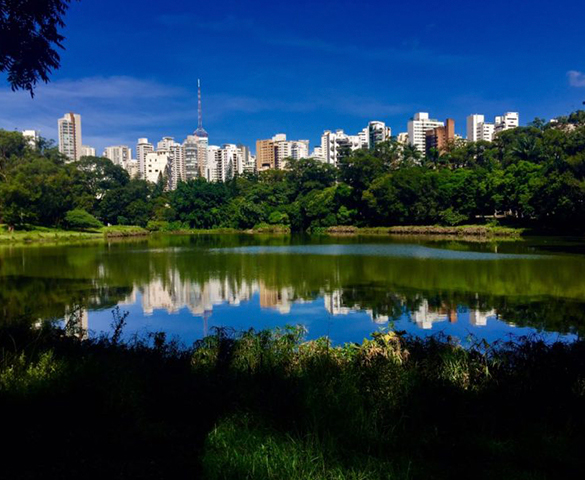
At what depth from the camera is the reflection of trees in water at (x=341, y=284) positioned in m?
12.9

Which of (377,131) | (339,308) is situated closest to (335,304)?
(339,308)

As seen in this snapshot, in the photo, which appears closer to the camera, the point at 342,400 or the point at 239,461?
the point at 239,461

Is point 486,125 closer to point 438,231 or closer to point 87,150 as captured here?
point 438,231

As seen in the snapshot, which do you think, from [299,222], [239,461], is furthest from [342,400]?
[299,222]

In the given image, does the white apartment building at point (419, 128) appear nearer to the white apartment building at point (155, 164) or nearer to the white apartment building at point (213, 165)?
the white apartment building at point (213, 165)

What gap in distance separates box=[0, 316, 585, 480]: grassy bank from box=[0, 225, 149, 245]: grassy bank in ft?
157

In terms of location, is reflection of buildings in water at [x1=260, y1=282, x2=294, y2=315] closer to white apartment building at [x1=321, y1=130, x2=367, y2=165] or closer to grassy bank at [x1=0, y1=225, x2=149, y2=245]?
grassy bank at [x1=0, y1=225, x2=149, y2=245]

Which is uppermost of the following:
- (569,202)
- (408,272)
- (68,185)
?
(68,185)

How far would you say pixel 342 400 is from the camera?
4551mm

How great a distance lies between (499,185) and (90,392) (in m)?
48.3

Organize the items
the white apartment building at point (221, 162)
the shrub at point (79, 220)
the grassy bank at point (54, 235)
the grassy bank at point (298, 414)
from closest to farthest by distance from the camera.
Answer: the grassy bank at point (298, 414), the grassy bank at point (54, 235), the shrub at point (79, 220), the white apartment building at point (221, 162)

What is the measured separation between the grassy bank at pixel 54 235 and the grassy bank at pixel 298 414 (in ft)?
157

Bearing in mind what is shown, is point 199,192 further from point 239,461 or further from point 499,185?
point 239,461

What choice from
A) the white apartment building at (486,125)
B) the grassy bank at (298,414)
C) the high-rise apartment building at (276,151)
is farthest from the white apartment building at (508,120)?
the grassy bank at (298,414)
